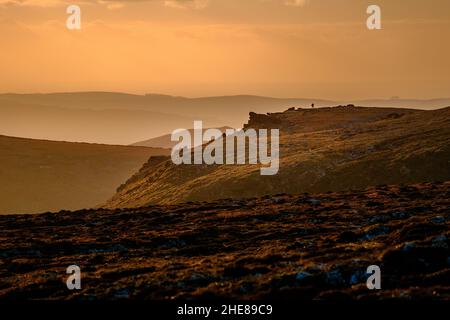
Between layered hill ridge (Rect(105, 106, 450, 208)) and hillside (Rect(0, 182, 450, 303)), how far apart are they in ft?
79.6

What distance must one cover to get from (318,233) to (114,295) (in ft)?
55.7

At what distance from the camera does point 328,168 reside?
85.1 meters

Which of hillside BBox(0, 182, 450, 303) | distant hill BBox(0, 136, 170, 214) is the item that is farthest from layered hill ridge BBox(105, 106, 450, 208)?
distant hill BBox(0, 136, 170, 214)

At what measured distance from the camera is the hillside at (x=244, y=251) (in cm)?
2525

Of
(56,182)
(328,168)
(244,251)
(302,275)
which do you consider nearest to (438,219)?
(244,251)

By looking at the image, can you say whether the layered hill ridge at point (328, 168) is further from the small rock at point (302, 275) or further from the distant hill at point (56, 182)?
the small rock at point (302, 275)

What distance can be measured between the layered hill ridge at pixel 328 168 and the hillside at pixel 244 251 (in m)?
24.3

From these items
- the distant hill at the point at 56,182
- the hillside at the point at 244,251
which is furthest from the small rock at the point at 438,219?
the distant hill at the point at 56,182

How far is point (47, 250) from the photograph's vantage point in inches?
1511

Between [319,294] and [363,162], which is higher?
[363,162]

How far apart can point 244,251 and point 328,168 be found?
175 ft

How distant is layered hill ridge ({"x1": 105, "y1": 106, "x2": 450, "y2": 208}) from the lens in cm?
7944
